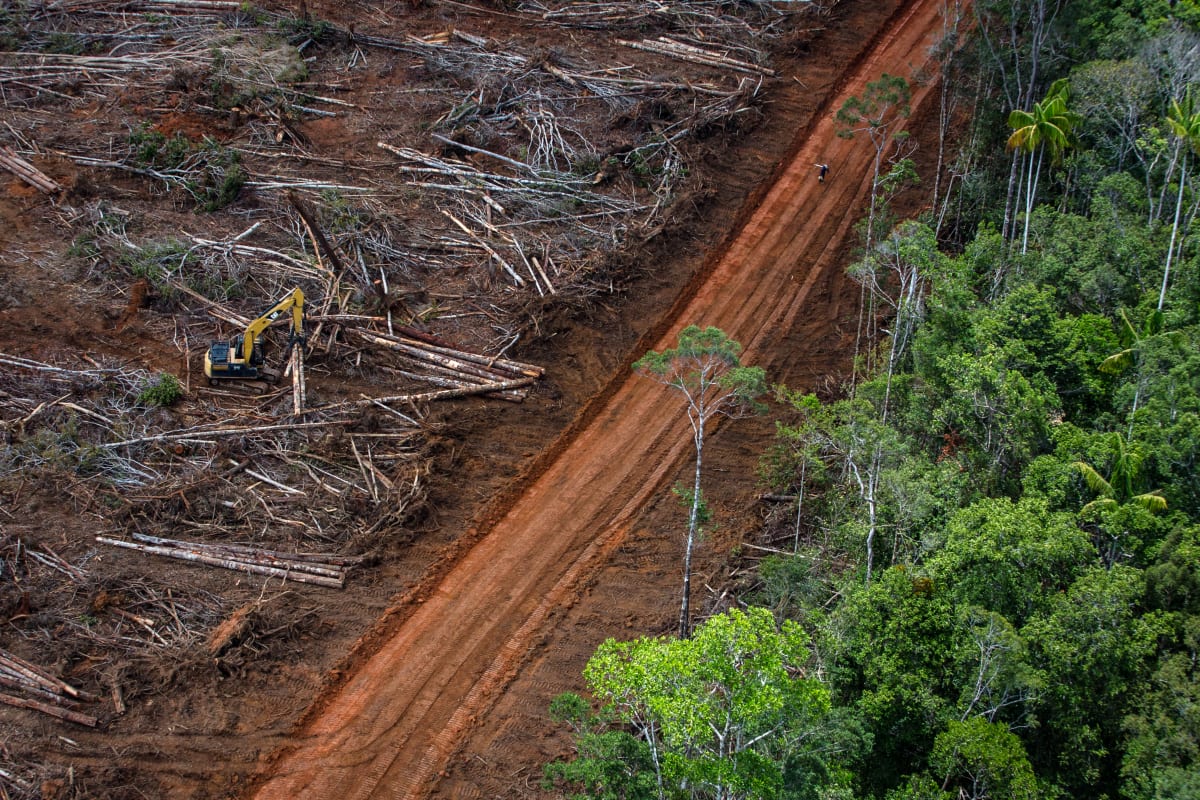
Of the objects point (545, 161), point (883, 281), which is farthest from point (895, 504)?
point (545, 161)

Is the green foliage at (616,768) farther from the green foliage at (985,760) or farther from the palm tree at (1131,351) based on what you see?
the palm tree at (1131,351)

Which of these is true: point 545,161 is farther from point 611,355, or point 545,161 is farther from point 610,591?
point 610,591

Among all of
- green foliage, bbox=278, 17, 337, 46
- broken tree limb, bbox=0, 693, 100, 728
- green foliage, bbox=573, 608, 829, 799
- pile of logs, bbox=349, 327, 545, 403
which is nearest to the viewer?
green foliage, bbox=573, 608, 829, 799

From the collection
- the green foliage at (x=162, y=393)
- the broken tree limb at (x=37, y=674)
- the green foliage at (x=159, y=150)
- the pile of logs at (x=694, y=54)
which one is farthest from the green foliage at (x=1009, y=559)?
the green foliage at (x=159, y=150)

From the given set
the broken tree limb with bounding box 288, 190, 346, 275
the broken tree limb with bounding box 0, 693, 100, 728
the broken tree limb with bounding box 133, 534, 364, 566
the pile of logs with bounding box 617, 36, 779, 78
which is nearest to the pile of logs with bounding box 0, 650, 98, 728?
the broken tree limb with bounding box 0, 693, 100, 728

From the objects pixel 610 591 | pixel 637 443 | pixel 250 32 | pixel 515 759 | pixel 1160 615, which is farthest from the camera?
pixel 250 32

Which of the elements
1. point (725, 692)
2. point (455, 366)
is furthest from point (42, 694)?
point (725, 692)

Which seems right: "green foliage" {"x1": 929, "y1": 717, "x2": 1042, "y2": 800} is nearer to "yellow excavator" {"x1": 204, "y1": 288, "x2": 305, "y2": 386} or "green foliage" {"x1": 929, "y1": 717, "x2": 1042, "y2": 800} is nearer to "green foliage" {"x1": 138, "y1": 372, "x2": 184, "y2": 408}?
"yellow excavator" {"x1": 204, "y1": 288, "x2": 305, "y2": 386}
